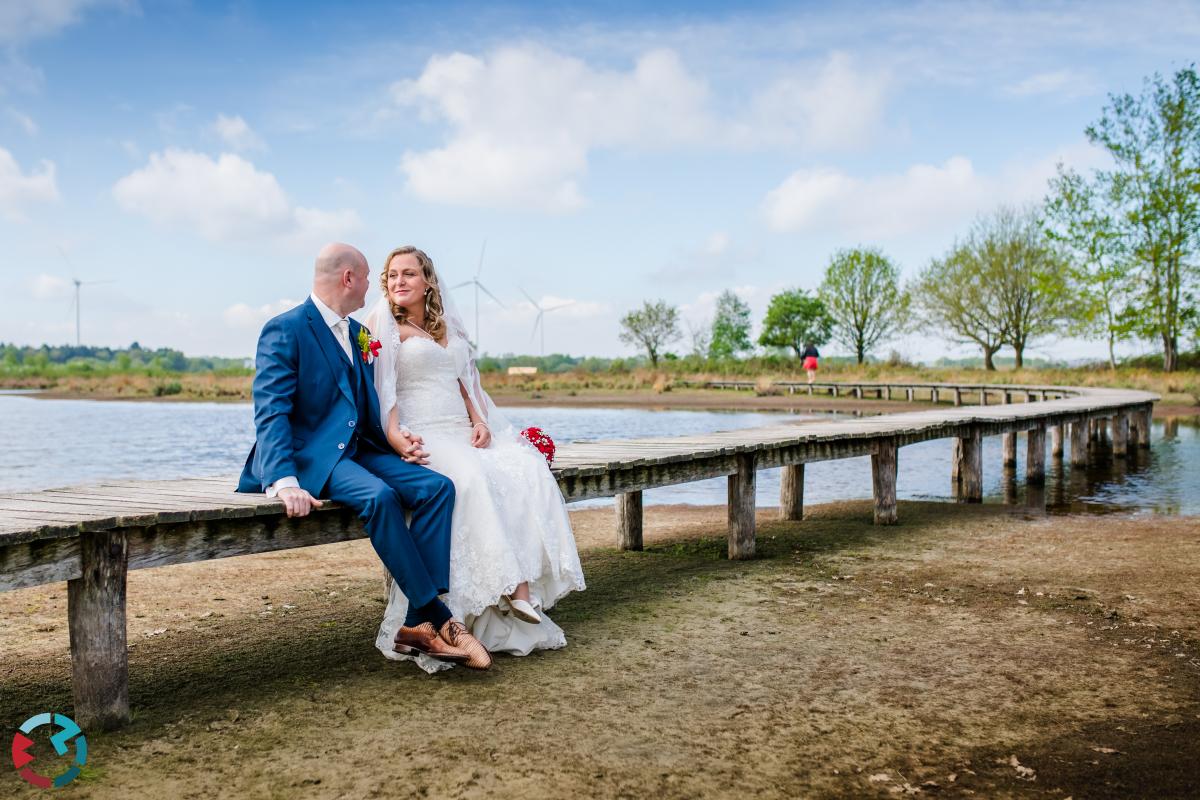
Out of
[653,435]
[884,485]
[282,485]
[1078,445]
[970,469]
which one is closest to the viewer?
[282,485]

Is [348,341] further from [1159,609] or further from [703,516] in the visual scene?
[703,516]

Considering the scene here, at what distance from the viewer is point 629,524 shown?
809cm

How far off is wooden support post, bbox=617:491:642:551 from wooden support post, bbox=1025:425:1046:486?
759 centimetres

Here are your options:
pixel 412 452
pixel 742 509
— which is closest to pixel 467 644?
pixel 412 452

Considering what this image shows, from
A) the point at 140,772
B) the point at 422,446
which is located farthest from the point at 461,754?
A: the point at 422,446

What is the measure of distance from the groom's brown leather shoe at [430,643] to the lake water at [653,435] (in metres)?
3.69

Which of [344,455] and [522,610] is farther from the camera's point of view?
[522,610]

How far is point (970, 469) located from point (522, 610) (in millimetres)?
7778

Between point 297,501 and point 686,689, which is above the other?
point 297,501

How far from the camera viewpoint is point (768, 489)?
1370 centimetres

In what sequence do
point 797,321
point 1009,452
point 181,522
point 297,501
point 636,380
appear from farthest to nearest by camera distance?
1. point 797,321
2. point 636,380
3. point 1009,452
4. point 297,501
5. point 181,522

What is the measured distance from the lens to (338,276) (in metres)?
4.70

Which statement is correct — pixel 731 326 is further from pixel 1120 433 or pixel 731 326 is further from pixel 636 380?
pixel 1120 433

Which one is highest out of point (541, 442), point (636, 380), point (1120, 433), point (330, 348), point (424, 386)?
point (330, 348)
